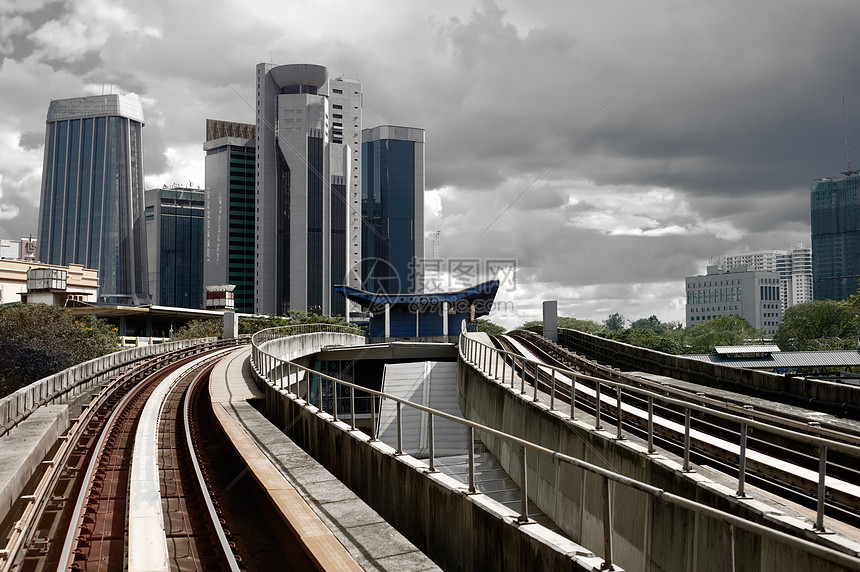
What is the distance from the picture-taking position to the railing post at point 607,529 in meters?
5.78

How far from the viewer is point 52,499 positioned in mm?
12102

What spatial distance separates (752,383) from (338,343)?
135 ft

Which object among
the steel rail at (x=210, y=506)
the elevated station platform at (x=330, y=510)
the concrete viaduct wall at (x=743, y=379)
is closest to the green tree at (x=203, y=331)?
the concrete viaduct wall at (x=743, y=379)

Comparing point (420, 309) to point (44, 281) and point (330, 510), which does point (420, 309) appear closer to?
point (44, 281)

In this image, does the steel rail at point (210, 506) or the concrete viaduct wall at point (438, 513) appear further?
the steel rail at point (210, 506)

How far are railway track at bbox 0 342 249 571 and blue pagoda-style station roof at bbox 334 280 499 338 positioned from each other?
71473mm

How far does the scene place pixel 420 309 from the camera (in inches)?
3812

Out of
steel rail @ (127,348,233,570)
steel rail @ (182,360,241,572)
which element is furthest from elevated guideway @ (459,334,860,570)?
steel rail @ (127,348,233,570)

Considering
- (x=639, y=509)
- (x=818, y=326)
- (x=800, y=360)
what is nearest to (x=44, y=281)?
(x=800, y=360)

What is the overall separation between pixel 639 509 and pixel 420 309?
8662 centimetres

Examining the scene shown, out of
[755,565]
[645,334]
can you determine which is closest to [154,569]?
[755,565]

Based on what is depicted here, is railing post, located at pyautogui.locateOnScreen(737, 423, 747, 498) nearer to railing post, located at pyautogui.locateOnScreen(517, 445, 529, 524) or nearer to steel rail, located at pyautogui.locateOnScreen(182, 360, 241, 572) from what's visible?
railing post, located at pyautogui.locateOnScreen(517, 445, 529, 524)

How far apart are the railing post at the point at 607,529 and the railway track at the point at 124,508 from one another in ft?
14.7

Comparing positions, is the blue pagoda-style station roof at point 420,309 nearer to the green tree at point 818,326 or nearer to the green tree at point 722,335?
the green tree at point 722,335
